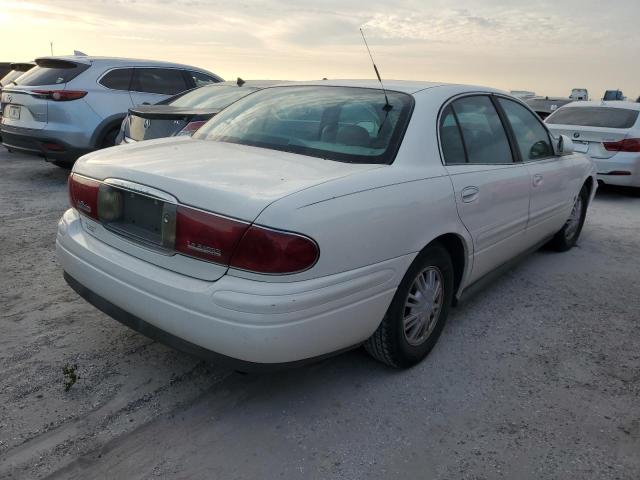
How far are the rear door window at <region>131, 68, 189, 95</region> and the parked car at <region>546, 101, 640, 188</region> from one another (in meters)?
5.83

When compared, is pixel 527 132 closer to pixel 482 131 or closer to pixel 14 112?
pixel 482 131

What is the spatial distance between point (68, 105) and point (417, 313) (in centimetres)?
606

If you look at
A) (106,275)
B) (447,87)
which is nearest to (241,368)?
(106,275)

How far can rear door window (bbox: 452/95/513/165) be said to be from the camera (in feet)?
11.0

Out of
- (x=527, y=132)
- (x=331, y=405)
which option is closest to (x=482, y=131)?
(x=527, y=132)

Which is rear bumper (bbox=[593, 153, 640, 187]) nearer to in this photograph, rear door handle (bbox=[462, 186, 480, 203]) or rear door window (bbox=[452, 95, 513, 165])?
rear door window (bbox=[452, 95, 513, 165])

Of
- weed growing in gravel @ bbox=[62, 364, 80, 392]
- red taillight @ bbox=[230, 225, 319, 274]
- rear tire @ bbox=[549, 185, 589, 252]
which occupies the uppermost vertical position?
red taillight @ bbox=[230, 225, 319, 274]

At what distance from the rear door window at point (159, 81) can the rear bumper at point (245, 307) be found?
19.9 ft

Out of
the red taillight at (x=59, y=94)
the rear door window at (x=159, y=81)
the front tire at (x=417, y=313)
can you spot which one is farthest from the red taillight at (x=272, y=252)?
the rear door window at (x=159, y=81)

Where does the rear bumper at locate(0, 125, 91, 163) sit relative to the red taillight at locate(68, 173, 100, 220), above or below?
below

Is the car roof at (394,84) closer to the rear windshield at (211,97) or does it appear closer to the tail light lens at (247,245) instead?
the tail light lens at (247,245)

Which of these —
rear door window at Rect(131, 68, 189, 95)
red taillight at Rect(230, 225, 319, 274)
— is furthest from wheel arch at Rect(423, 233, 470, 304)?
rear door window at Rect(131, 68, 189, 95)

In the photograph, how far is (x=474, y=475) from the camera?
224 cm

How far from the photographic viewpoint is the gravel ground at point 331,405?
7.46 ft
